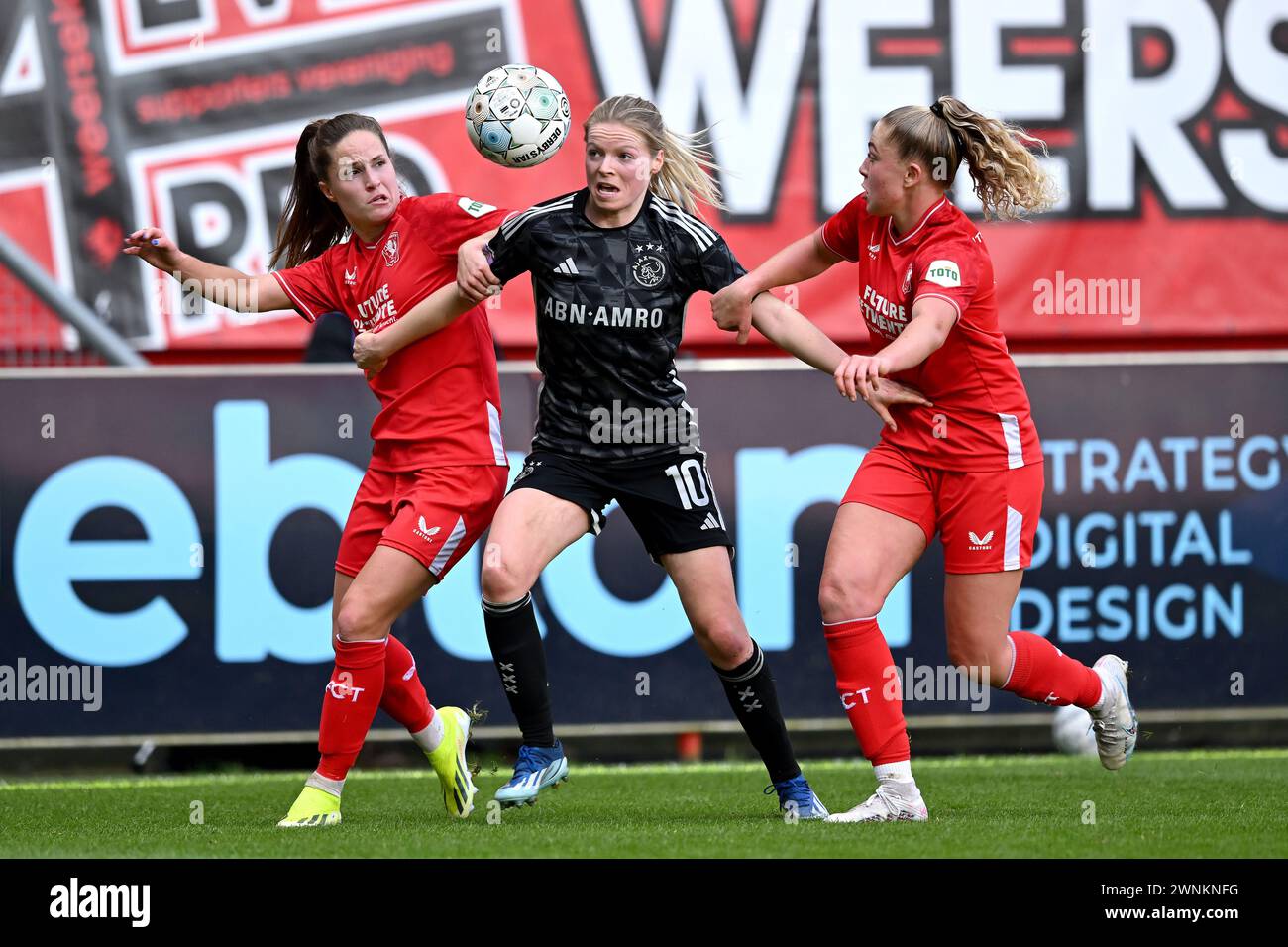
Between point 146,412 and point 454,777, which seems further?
point 146,412

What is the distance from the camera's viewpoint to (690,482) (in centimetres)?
531

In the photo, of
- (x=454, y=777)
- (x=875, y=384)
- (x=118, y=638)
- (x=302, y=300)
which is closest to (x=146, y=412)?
(x=118, y=638)

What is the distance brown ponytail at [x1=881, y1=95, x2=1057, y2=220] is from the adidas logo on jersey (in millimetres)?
1763

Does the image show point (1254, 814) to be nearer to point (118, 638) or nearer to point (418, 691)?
point (418, 691)

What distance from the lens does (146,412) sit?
7402 mm

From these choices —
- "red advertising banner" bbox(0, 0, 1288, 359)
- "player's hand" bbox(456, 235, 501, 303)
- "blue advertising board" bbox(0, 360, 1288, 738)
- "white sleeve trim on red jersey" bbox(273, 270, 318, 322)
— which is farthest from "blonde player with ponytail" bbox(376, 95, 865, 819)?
"red advertising banner" bbox(0, 0, 1288, 359)

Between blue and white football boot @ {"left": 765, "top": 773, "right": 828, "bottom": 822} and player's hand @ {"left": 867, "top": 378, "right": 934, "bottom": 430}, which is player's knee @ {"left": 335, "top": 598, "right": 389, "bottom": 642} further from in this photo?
player's hand @ {"left": 867, "top": 378, "right": 934, "bottom": 430}

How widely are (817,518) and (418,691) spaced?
8.29 ft

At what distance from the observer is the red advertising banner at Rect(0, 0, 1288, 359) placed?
27.8 ft

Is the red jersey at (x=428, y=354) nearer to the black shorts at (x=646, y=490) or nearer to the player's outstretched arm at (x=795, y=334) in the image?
the black shorts at (x=646, y=490)

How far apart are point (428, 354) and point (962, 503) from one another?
5.50ft

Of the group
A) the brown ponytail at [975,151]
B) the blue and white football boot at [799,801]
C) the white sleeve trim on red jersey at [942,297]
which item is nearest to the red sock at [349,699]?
the blue and white football boot at [799,801]

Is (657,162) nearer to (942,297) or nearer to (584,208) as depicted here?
(584,208)
